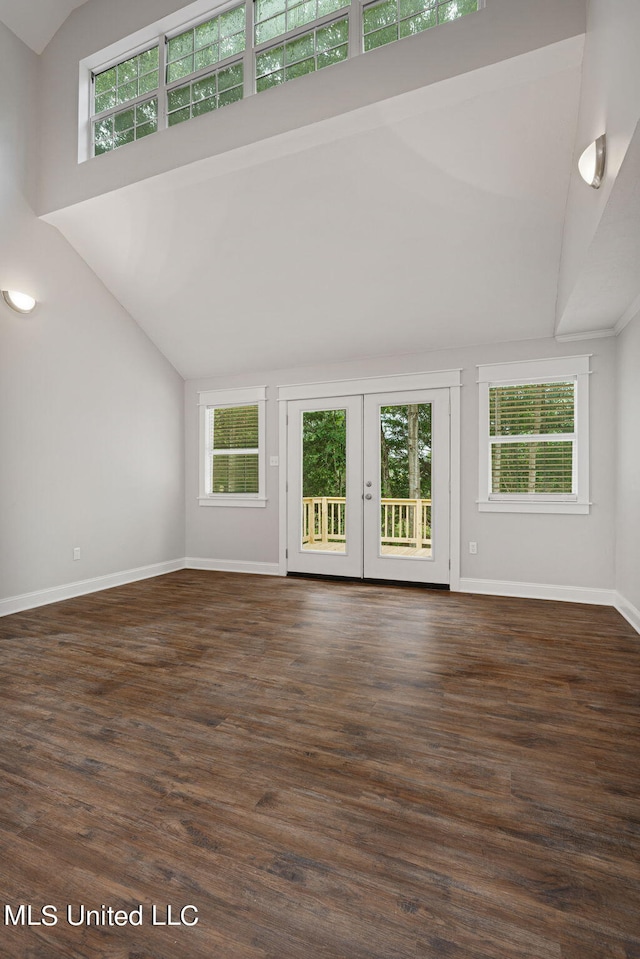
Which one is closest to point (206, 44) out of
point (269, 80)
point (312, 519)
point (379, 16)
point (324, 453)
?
point (269, 80)

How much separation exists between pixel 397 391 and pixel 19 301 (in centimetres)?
356

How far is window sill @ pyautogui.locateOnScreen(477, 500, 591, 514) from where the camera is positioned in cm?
448

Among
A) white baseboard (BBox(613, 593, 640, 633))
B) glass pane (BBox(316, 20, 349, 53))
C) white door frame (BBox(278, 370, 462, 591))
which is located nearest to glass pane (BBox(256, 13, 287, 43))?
glass pane (BBox(316, 20, 349, 53))

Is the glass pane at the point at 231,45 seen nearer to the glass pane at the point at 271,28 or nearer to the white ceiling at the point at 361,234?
the glass pane at the point at 271,28

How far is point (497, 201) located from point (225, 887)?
4.17 m

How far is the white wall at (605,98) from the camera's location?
177 cm

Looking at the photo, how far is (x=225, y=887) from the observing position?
1.35 m

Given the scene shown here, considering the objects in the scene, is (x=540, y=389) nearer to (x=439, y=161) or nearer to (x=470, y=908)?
(x=439, y=161)

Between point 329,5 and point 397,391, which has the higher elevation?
point 329,5

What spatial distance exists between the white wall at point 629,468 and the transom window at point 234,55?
259 cm

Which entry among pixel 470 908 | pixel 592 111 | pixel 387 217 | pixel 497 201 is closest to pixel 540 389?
pixel 497 201

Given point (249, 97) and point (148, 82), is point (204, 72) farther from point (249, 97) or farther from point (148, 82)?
point (249, 97)

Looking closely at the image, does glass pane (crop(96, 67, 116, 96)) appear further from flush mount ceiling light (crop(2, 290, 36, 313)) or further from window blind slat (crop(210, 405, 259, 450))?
window blind slat (crop(210, 405, 259, 450))

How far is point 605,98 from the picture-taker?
7.10ft
